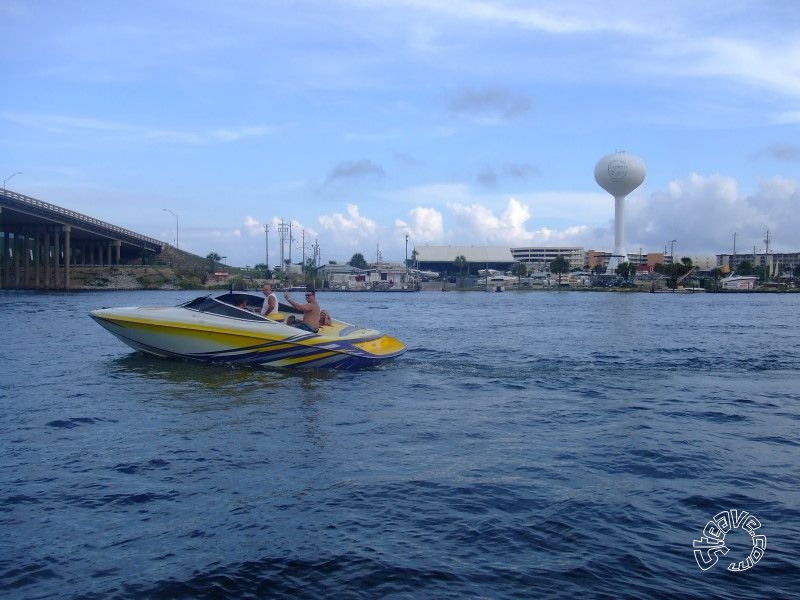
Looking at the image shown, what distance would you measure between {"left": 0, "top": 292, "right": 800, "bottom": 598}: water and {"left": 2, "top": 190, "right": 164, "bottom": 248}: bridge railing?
260 ft

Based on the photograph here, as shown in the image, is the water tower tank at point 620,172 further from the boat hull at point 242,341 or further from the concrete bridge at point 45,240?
the boat hull at point 242,341

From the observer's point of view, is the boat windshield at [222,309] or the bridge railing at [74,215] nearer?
the boat windshield at [222,309]

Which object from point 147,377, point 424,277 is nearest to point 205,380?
point 147,377

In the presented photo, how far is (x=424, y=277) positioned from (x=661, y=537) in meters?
174

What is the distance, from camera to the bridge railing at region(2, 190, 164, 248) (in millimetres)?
85863

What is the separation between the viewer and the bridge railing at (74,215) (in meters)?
85.9

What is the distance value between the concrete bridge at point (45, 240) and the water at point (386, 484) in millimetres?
81766

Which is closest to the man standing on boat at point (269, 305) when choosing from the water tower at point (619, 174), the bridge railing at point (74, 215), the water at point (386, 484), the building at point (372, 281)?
the water at point (386, 484)

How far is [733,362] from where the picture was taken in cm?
2191

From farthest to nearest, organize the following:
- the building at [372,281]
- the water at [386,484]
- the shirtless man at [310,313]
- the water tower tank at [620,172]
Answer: the water tower tank at [620,172]
the building at [372,281]
the shirtless man at [310,313]
the water at [386,484]

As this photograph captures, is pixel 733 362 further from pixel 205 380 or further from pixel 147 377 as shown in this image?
pixel 147 377

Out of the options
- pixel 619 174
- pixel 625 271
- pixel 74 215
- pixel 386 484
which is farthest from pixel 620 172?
pixel 386 484

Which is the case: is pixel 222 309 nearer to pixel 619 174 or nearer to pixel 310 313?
pixel 310 313

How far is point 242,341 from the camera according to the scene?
60.8 ft
